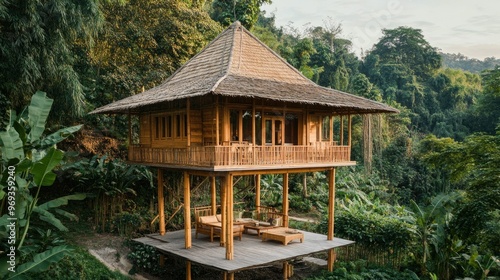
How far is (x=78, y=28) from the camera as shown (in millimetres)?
15578

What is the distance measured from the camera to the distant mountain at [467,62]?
83419 mm

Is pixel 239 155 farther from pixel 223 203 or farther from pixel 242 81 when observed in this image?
A: pixel 242 81

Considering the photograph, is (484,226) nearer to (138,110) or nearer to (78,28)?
(138,110)

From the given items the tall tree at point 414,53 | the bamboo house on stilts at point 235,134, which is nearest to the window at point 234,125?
the bamboo house on stilts at point 235,134

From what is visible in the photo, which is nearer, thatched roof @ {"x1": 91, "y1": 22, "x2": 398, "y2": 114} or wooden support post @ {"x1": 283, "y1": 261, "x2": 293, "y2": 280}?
thatched roof @ {"x1": 91, "y1": 22, "x2": 398, "y2": 114}

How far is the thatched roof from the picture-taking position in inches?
483

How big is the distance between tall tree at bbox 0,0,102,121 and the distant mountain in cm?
8179

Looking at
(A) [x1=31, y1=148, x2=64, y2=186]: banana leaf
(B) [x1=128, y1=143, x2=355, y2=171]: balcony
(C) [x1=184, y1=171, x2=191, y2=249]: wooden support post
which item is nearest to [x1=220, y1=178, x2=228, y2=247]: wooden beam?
(B) [x1=128, y1=143, x2=355, y2=171]: balcony

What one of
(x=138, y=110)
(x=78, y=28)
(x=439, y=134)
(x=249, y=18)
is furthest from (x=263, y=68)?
(x=439, y=134)

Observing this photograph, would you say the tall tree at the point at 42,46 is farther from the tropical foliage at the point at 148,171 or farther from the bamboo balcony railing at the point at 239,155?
the bamboo balcony railing at the point at 239,155

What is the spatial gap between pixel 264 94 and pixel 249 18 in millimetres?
16051

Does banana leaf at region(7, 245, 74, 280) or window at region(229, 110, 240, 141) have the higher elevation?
window at region(229, 110, 240, 141)

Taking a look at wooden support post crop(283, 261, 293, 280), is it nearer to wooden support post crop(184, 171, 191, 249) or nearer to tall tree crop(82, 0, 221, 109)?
wooden support post crop(184, 171, 191, 249)

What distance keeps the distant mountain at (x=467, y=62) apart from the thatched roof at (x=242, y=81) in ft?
256
